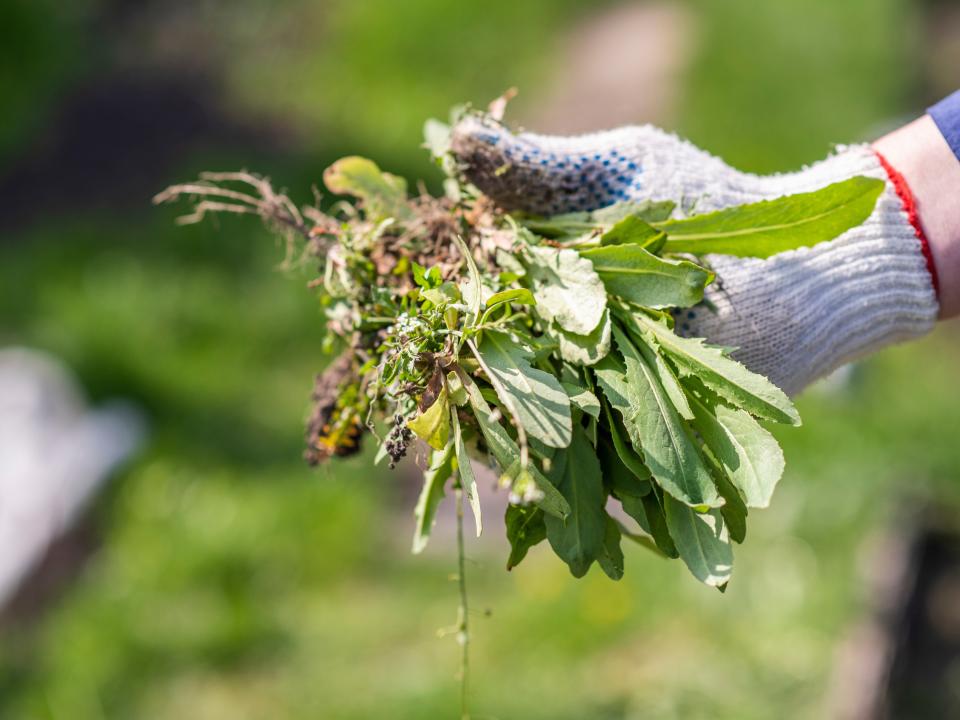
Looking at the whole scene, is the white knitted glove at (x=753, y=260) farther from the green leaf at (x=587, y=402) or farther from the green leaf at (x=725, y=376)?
the green leaf at (x=587, y=402)

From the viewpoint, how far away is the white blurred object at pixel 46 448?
520 cm

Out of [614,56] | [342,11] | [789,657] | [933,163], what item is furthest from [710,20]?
[933,163]

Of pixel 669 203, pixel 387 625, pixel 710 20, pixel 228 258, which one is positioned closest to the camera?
pixel 669 203

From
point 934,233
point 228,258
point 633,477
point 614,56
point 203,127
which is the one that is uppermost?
point 614,56

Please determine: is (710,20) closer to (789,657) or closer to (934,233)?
(789,657)

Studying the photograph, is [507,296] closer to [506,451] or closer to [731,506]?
[506,451]

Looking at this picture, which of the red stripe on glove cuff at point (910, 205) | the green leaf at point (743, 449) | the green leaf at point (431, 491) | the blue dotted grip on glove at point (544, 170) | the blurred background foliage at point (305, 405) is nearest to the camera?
the green leaf at point (743, 449)

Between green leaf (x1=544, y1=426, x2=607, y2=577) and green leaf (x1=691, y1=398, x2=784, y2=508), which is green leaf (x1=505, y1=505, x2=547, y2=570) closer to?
green leaf (x1=544, y1=426, x2=607, y2=577)

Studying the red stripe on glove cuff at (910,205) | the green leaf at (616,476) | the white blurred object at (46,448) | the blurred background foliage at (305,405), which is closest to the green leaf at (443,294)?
the green leaf at (616,476)

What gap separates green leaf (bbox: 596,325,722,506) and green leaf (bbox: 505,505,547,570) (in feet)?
0.75

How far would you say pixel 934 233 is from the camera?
2182 mm

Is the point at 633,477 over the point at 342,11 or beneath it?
beneath

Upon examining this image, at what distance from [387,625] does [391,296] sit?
296 centimetres

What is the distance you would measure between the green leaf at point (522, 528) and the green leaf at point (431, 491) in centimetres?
16
